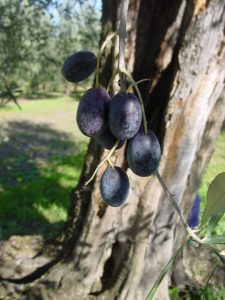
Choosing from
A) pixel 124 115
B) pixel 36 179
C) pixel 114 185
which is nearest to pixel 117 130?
pixel 124 115

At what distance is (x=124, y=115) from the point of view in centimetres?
69

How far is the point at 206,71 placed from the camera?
2.39 m

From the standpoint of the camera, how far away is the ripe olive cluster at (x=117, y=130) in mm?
710

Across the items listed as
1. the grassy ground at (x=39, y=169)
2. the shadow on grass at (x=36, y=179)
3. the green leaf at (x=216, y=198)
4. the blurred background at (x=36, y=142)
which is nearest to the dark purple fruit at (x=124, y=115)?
the green leaf at (x=216, y=198)

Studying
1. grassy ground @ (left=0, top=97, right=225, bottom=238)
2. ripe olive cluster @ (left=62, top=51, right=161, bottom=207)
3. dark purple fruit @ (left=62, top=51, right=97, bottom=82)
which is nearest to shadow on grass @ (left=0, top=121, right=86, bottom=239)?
grassy ground @ (left=0, top=97, right=225, bottom=238)

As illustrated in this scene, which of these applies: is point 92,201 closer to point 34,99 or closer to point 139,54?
point 139,54

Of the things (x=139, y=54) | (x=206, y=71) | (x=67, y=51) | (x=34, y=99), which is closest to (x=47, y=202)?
(x=67, y=51)

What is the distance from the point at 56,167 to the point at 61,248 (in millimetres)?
5448

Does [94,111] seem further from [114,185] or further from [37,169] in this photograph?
[37,169]

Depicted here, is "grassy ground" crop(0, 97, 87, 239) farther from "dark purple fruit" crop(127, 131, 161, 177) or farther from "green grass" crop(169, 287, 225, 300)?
"dark purple fruit" crop(127, 131, 161, 177)

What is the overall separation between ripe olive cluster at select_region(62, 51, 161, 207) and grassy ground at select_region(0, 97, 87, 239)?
9.29 feet

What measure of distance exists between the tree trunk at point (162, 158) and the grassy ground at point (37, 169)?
3.44ft

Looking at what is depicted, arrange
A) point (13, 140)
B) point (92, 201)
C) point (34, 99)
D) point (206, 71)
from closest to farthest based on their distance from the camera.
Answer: point (206, 71) → point (92, 201) → point (13, 140) → point (34, 99)

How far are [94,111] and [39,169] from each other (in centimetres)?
847
